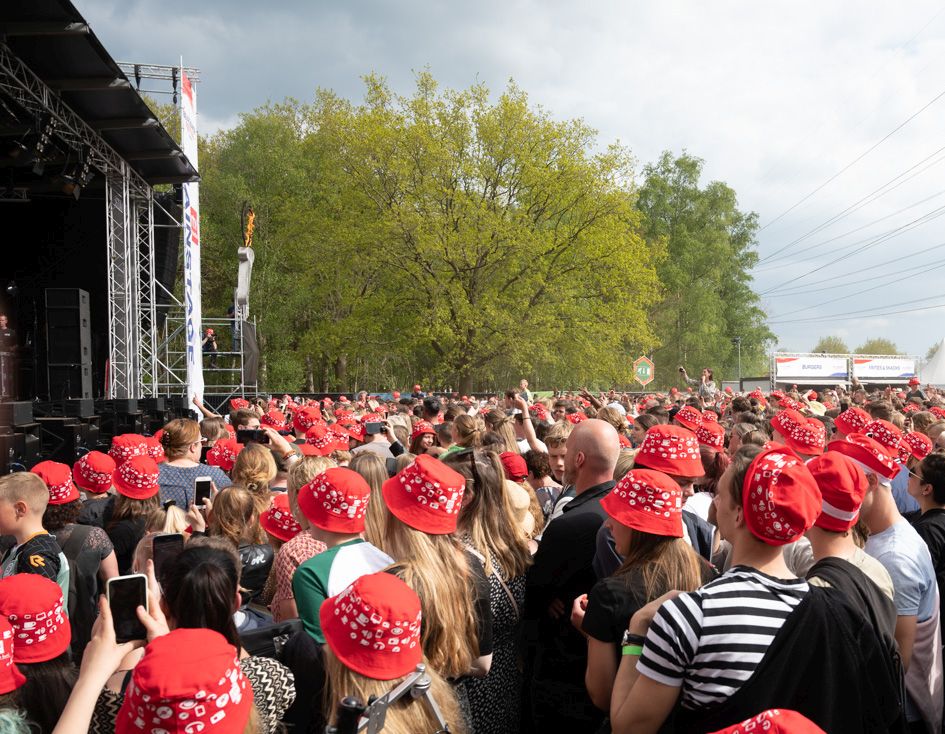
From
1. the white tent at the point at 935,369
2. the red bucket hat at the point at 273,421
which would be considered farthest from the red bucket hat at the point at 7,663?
the white tent at the point at 935,369

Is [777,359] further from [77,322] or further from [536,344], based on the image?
[77,322]

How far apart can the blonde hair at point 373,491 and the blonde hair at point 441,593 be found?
0.56m

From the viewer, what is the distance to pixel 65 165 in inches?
489

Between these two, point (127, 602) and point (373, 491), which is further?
point (373, 491)

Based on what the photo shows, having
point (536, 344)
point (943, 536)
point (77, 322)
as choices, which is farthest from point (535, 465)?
point (536, 344)

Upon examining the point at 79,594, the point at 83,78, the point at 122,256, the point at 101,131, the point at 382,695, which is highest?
the point at 83,78

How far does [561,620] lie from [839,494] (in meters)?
1.20

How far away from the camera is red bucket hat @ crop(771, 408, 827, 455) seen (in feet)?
18.7

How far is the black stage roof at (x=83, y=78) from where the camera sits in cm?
954

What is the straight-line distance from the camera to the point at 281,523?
13.2ft

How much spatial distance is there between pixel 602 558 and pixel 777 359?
4374 cm

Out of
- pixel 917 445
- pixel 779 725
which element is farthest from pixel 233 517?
pixel 917 445

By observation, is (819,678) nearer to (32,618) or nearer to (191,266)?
(32,618)

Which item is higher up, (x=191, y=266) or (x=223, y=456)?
(x=191, y=266)
